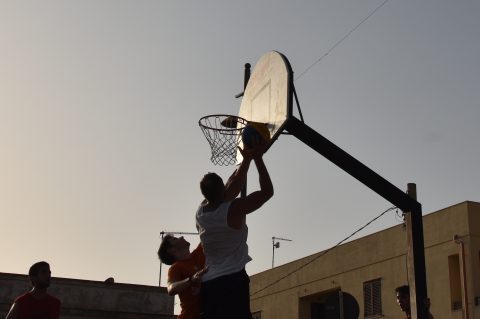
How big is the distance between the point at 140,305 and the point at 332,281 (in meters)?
9.86

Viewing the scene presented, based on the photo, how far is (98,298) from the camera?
27219mm

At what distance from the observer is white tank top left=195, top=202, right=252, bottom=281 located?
6770 mm

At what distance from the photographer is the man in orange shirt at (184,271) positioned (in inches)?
273

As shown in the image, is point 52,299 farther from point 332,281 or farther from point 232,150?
point 332,281

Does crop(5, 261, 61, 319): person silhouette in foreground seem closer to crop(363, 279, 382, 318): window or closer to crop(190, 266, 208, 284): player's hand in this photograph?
crop(190, 266, 208, 284): player's hand

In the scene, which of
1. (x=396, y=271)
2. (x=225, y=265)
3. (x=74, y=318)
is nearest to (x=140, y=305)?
(x=74, y=318)

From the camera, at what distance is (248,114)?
41.3 feet

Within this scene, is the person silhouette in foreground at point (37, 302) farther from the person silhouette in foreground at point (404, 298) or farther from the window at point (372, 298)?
the window at point (372, 298)

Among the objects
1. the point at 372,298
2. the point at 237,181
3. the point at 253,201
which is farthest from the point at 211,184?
the point at 372,298

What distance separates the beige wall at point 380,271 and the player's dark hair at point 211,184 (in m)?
22.1

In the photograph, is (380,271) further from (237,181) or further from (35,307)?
(237,181)

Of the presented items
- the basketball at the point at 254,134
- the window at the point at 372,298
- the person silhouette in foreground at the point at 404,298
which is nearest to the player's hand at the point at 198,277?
the basketball at the point at 254,134

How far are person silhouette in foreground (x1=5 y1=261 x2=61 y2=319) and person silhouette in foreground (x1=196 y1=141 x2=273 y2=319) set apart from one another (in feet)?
12.0

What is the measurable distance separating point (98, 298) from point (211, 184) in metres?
21.4
